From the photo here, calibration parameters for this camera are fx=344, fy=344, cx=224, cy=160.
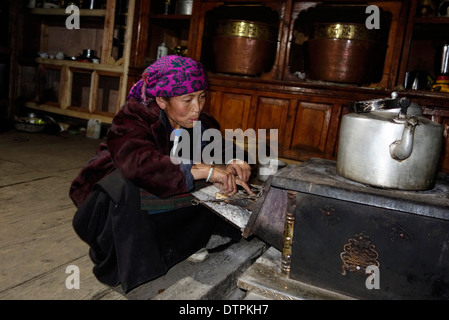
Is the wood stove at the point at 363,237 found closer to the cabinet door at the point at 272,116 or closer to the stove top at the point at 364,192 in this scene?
the stove top at the point at 364,192

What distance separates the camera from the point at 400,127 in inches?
41.4

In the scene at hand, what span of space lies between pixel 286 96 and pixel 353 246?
7.94ft

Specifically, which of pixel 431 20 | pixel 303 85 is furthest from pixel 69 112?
pixel 431 20

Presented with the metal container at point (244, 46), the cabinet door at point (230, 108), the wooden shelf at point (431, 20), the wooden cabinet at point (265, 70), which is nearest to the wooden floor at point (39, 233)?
the cabinet door at point (230, 108)

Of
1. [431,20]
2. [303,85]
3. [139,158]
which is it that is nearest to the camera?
[139,158]

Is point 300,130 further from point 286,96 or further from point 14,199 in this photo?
point 14,199

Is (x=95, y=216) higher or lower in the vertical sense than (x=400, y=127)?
lower

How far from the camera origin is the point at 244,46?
3.33m

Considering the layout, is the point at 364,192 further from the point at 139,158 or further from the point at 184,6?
the point at 184,6

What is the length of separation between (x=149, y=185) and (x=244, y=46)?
237cm

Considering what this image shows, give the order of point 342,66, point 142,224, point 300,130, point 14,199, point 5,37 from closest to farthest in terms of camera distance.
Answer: point 142,224 < point 14,199 < point 342,66 < point 300,130 < point 5,37

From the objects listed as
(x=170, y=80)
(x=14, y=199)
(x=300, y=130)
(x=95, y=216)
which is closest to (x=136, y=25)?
(x=300, y=130)

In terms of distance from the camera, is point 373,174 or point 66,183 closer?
point 373,174

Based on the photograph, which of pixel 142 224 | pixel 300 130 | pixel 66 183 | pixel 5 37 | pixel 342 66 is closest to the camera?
pixel 142 224
